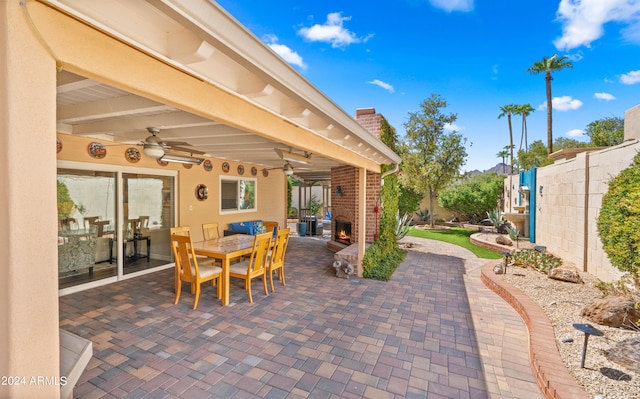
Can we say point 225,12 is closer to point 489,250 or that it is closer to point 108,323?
point 108,323

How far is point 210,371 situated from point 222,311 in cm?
153

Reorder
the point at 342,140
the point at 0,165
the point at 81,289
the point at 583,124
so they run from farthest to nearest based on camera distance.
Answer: the point at 583,124, the point at 81,289, the point at 342,140, the point at 0,165

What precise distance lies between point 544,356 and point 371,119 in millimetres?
6509

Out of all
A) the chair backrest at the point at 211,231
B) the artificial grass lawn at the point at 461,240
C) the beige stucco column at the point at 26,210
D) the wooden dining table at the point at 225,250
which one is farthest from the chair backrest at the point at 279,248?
the artificial grass lawn at the point at 461,240

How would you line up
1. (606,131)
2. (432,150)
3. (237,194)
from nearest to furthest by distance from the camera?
(237,194) < (432,150) < (606,131)

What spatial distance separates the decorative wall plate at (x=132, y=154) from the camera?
615 cm

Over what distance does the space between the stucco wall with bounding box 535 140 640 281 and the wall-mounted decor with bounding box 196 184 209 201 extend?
8.99m

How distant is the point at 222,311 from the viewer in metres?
4.47

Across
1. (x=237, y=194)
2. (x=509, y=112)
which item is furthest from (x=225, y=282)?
(x=509, y=112)

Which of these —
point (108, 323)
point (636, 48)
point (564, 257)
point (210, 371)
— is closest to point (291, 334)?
point (210, 371)

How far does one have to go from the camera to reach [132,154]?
624 centimetres

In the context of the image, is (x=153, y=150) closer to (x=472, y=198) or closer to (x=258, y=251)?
(x=258, y=251)

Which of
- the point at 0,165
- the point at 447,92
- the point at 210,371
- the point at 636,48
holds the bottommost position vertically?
the point at 210,371

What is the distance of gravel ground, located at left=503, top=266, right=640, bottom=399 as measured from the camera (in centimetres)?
248
